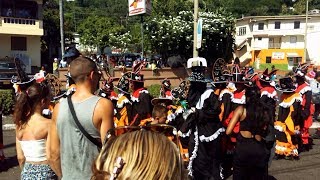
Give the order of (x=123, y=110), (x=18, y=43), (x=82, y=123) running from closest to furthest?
(x=82, y=123) → (x=123, y=110) → (x=18, y=43)

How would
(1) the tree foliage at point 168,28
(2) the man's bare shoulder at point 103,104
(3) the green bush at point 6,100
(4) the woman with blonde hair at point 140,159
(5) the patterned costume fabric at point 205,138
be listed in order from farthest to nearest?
(1) the tree foliage at point 168,28
(3) the green bush at point 6,100
(5) the patterned costume fabric at point 205,138
(2) the man's bare shoulder at point 103,104
(4) the woman with blonde hair at point 140,159

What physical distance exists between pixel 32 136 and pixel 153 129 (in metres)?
2.32

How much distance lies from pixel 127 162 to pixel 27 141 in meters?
2.63

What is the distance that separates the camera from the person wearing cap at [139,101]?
25.2 ft

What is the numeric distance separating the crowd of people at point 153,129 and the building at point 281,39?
167ft

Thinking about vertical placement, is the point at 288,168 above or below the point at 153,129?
below

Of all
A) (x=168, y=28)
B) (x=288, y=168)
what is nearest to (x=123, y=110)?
(x=288, y=168)

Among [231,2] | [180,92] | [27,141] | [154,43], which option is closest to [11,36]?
[154,43]

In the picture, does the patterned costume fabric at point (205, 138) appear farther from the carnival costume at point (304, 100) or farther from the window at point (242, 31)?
the window at point (242, 31)

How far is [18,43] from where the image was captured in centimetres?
3494

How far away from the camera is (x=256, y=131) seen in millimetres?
4949

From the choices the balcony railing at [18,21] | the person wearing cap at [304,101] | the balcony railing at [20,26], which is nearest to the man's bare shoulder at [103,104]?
the person wearing cap at [304,101]

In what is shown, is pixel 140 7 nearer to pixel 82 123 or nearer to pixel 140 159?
pixel 82 123

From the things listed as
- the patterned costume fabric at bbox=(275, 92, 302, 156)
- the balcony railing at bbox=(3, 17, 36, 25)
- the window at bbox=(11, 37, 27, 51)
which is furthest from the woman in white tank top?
the window at bbox=(11, 37, 27, 51)
